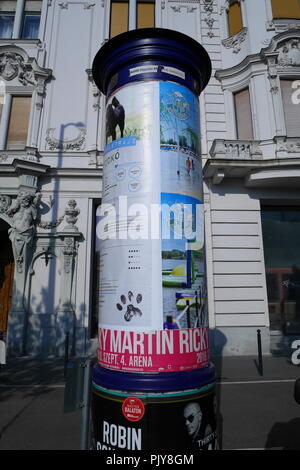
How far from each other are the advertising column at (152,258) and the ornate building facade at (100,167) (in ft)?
21.9

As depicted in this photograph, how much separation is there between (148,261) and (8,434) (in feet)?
11.8

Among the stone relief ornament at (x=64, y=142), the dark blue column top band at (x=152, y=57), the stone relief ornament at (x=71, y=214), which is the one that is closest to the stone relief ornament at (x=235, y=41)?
the stone relief ornament at (x=64, y=142)

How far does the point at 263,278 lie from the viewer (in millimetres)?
9797

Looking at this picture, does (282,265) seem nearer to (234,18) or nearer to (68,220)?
(68,220)

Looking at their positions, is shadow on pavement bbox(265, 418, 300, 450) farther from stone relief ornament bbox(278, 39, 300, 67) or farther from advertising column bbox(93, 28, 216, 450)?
stone relief ornament bbox(278, 39, 300, 67)

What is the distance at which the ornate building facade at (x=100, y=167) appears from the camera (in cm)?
Answer: 945

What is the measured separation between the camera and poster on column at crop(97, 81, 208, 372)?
2.79 m

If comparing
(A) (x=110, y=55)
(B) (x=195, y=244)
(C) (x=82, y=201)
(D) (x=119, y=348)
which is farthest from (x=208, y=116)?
(D) (x=119, y=348)

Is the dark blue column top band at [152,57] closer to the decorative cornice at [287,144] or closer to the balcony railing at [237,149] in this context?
the balcony railing at [237,149]

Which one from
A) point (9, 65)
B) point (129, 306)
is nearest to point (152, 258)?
point (129, 306)

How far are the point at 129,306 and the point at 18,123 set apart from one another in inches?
428

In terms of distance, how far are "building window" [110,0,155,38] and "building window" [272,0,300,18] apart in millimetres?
4986
